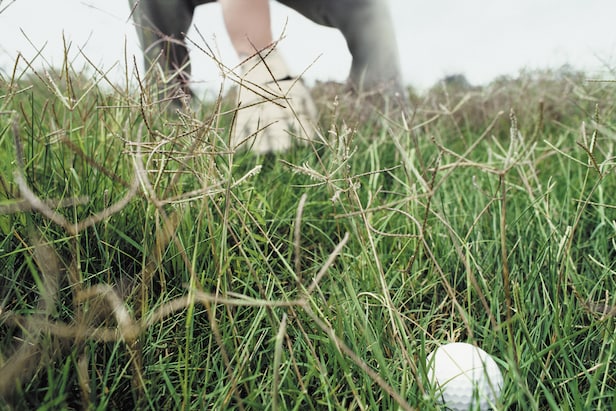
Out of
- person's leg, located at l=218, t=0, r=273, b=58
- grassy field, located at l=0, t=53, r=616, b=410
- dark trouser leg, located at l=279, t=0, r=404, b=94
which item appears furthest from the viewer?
dark trouser leg, located at l=279, t=0, r=404, b=94

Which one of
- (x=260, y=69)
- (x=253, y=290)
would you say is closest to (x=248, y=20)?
(x=260, y=69)

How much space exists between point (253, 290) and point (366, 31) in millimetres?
1836

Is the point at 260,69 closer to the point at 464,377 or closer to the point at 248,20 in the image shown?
the point at 248,20

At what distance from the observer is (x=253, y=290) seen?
0.98m

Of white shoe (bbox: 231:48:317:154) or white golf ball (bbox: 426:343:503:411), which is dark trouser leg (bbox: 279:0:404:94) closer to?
white shoe (bbox: 231:48:317:154)

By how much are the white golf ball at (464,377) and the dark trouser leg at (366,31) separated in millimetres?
1679

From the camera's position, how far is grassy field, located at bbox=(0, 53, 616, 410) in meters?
0.75

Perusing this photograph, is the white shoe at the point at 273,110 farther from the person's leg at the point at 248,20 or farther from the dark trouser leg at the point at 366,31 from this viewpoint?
the dark trouser leg at the point at 366,31

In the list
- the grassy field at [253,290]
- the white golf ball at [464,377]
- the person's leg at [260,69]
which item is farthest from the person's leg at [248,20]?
the white golf ball at [464,377]

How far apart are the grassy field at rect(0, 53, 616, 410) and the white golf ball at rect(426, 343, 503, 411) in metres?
0.03

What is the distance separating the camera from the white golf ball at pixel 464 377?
0.83 m

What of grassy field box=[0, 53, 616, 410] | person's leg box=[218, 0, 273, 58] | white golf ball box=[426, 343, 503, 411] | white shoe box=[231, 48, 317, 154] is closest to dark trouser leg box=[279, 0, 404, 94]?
white shoe box=[231, 48, 317, 154]

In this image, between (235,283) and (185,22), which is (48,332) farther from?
(185,22)

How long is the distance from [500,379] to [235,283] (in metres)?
0.52
